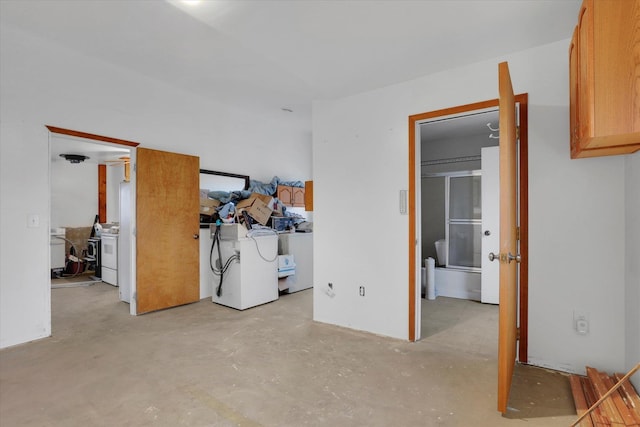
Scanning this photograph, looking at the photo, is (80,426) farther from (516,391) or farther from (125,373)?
(516,391)

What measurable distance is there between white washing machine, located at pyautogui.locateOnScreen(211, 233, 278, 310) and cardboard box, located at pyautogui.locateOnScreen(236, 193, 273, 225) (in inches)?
12.2

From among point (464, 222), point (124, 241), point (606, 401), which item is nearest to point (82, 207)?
point (124, 241)

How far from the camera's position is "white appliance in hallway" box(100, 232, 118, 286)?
5.33 m

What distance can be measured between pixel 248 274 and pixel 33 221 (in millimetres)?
2228

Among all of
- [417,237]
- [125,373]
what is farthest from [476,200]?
[125,373]

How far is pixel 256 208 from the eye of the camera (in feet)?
14.9

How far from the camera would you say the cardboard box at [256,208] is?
4469 millimetres

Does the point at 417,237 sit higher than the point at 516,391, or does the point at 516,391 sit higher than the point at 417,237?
the point at 417,237

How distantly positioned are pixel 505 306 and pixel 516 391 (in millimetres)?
795

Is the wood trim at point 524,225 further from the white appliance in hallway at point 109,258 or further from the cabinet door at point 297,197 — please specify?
the white appliance in hallway at point 109,258

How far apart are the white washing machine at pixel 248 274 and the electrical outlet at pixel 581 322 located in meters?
3.30

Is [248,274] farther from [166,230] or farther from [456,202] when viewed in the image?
[456,202]

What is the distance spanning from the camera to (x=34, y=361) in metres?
2.60

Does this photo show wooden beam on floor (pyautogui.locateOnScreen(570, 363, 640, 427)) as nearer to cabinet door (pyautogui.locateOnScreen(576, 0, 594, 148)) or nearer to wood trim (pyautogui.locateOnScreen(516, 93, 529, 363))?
wood trim (pyautogui.locateOnScreen(516, 93, 529, 363))
